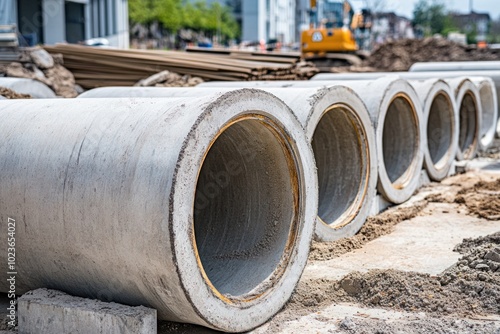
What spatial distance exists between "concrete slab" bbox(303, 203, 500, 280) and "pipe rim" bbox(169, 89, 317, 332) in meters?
0.85

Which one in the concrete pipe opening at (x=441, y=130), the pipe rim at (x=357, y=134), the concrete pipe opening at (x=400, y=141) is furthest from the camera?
the concrete pipe opening at (x=441, y=130)

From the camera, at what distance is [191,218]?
3.64 metres

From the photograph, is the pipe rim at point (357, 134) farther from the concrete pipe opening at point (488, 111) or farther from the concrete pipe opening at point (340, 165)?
the concrete pipe opening at point (488, 111)

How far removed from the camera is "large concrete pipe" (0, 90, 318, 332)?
3576 millimetres

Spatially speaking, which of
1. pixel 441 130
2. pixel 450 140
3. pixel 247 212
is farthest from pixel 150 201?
pixel 441 130

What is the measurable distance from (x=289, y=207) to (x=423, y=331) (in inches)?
49.1

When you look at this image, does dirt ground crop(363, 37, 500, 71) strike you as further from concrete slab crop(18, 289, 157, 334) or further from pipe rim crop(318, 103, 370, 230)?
concrete slab crop(18, 289, 157, 334)

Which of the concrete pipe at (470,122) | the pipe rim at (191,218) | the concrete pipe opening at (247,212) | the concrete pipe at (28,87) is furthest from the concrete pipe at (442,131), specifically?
the concrete pipe at (28,87)

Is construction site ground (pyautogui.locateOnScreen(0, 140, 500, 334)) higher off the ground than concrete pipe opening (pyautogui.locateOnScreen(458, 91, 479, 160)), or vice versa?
concrete pipe opening (pyautogui.locateOnScreen(458, 91, 479, 160))

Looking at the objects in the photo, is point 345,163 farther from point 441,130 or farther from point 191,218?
point 441,130

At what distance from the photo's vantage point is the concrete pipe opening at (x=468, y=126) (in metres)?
12.2

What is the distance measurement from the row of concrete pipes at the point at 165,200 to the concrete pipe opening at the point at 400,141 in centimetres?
329

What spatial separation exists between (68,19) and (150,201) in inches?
1471

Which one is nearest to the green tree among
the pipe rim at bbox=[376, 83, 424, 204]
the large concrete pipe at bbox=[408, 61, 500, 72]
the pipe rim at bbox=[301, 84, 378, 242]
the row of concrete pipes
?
the large concrete pipe at bbox=[408, 61, 500, 72]
